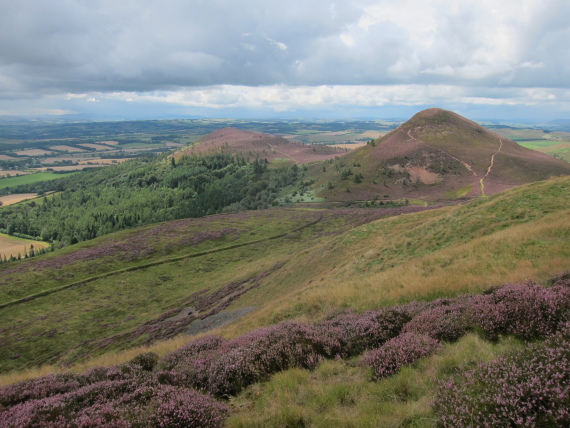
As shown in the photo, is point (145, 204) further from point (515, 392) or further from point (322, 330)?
point (515, 392)

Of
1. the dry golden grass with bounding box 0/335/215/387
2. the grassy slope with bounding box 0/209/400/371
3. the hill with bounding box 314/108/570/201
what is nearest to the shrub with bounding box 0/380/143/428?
the dry golden grass with bounding box 0/335/215/387

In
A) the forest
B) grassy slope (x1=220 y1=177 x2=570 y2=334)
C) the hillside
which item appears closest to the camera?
the hillside

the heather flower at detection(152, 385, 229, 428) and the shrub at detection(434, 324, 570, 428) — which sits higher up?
the shrub at detection(434, 324, 570, 428)

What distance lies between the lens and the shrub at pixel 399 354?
784cm

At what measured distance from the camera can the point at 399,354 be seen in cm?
808

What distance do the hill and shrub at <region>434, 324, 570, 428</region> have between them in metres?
104

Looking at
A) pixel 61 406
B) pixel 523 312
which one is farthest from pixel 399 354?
pixel 61 406

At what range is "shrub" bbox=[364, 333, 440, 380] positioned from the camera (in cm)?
784

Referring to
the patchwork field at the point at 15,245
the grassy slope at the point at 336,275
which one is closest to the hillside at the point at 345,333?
the grassy slope at the point at 336,275

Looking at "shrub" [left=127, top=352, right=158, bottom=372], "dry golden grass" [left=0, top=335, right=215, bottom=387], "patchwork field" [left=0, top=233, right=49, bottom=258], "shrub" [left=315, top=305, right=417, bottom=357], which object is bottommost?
"patchwork field" [left=0, top=233, right=49, bottom=258]

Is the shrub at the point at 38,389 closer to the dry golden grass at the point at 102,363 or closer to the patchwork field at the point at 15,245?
the dry golden grass at the point at 102,363

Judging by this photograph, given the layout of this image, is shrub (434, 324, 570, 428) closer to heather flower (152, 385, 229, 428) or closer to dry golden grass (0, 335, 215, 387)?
heather flower (152, 385, 229, 428)

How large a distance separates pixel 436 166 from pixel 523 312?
4836 inches

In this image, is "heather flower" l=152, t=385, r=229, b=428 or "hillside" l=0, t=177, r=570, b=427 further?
"hillside" l=0, t=177, r=570, b=427
